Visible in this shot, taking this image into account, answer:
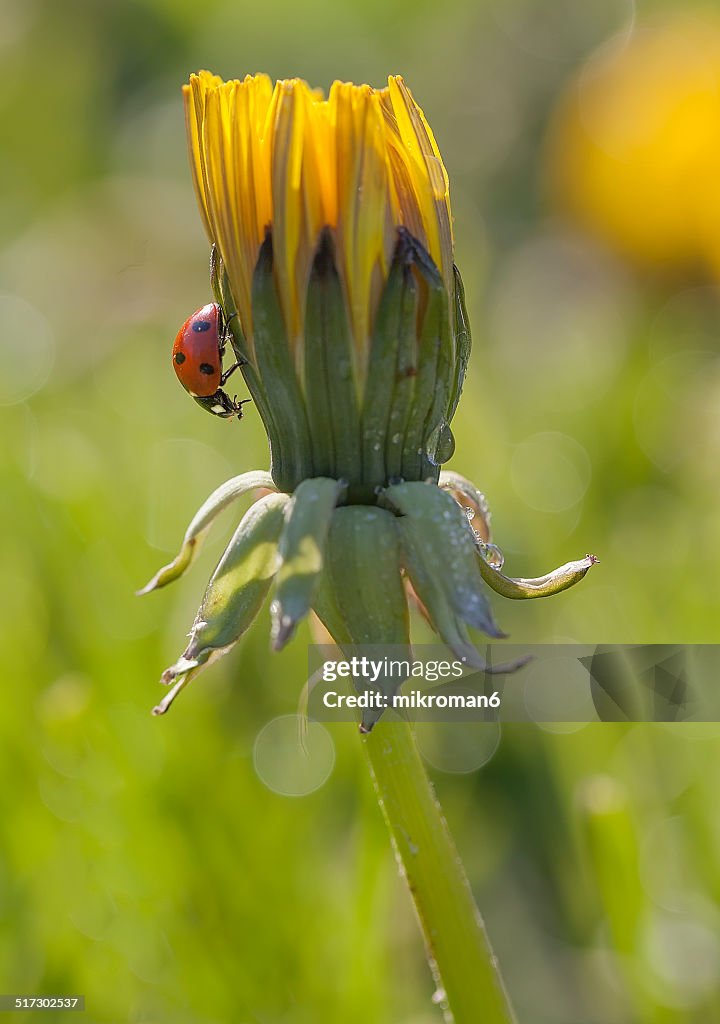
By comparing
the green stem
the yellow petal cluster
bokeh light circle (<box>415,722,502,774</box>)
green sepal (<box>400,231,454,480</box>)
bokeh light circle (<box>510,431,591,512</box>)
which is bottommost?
bokeh light circle (<box>415,722,502,774</box>)

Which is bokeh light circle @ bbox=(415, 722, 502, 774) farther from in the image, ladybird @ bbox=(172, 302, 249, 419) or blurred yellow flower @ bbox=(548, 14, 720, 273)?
blurred yellow flower @ bbox=(548, 14, 720, 273)

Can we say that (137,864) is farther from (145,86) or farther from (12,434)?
(145,86)

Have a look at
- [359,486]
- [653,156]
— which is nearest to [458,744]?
[359,486]

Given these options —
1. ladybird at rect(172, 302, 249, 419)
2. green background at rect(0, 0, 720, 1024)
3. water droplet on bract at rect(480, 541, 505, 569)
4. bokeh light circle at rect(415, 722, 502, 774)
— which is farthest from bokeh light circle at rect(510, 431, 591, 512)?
water droplet on bract at rect(480, 541, 505, 569)

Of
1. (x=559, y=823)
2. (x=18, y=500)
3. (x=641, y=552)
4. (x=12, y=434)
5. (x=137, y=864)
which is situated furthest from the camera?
(x=12, y=434)

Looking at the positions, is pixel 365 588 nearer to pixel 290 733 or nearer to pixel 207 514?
pixel 207 514

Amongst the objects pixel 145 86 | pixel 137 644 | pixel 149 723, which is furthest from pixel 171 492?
pixel 145 86

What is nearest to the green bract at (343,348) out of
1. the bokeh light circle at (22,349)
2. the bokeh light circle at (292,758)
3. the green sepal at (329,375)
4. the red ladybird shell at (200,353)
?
the green sepal at (329,375)
